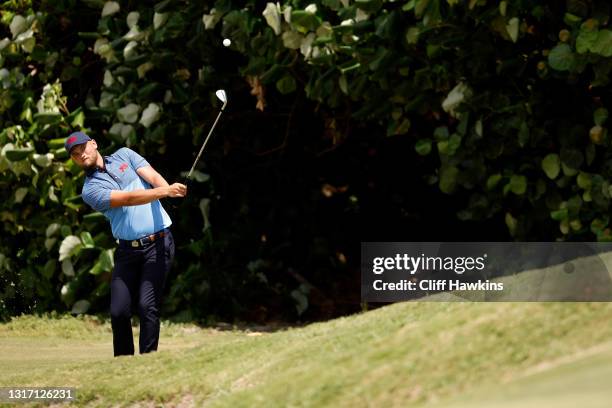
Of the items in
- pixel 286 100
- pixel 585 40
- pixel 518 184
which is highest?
pixel 585 40

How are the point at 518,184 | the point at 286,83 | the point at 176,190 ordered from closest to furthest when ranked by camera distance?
the point at 176,190
the point at 518,184
the point at 286,83

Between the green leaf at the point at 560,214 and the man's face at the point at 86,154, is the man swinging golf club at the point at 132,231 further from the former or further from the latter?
the green leaf at the point at 560,214

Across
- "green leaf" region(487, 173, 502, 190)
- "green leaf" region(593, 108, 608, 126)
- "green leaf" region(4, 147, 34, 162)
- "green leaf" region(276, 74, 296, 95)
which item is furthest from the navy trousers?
"green leaf" region(593, 108, 608, 126)

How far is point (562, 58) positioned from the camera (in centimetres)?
891

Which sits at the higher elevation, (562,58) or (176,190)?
→ (562,58)

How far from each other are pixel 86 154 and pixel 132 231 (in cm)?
64

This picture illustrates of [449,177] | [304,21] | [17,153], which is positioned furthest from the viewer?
[17,153]

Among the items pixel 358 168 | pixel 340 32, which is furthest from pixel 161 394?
pixel 358 168

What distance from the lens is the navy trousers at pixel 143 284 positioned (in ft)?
30.7

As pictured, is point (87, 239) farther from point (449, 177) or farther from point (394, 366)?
point (394, 366)

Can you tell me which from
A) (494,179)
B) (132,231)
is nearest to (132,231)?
(132,231)

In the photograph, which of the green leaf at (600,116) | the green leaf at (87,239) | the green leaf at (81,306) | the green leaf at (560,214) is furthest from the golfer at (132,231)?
the green leaf at (600,116)

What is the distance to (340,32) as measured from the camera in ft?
32.5

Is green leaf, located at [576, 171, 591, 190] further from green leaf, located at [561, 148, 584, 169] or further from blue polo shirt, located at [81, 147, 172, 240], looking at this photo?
blue polo shirt, located at [81, 147, 172, 240]
